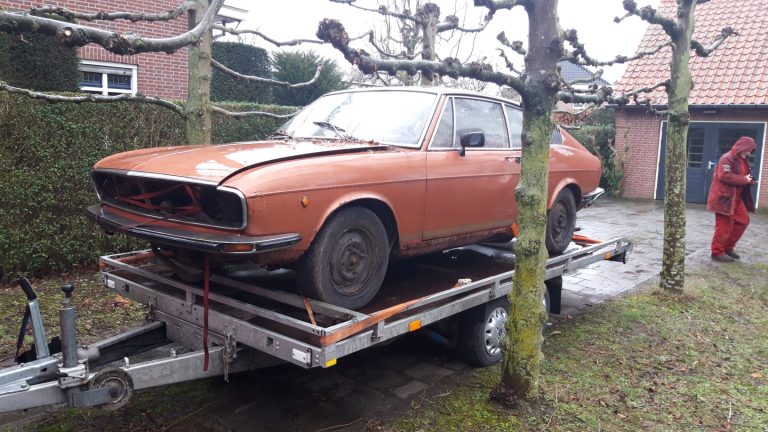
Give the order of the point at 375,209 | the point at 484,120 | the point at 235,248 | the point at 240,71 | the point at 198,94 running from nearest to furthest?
the point at 235,248 < the point at 375,209 < the point at 484,120 < the point at 198,94 < the point at 240,71

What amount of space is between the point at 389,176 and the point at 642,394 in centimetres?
253

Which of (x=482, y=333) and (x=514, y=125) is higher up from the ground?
(x=514, y=125)

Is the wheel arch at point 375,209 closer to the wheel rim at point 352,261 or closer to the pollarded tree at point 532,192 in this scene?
the wheel rim at point 352,261

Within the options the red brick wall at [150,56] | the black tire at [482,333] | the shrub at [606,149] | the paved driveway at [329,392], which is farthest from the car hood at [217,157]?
the shrub at [606,149]

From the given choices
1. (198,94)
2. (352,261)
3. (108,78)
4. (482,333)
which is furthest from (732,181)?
(108,78)

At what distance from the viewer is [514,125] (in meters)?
5.81

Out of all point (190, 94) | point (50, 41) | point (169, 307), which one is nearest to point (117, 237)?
point (190, 94)

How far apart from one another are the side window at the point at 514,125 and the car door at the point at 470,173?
0.04m

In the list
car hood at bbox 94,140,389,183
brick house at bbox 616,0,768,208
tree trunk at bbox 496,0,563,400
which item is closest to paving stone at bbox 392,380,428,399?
tree trunk at bbox 496,0,563,400

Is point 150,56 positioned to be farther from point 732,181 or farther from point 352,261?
point 732,181

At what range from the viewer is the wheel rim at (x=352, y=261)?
3.88m

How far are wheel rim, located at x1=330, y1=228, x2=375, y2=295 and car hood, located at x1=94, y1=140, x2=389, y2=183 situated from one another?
22.8 inches

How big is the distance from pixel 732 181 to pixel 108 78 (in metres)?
11.4

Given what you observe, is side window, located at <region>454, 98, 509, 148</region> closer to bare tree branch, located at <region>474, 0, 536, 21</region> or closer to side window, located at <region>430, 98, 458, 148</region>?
side window, located at <region>430, 98, 458, 148</region>
